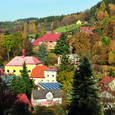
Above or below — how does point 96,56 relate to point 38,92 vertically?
above

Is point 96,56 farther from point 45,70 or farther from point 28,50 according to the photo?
point 28,50

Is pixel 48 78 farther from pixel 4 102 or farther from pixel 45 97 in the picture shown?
pixel 4 102

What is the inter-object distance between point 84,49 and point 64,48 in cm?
583

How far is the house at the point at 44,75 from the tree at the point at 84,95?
24.4 m

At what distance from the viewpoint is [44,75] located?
4438cm

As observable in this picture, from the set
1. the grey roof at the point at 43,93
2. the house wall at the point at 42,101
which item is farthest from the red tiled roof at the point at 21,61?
the house wall at the point at 42,101

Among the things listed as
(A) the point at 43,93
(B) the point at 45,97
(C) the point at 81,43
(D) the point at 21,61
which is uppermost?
(C) the point at 81,43

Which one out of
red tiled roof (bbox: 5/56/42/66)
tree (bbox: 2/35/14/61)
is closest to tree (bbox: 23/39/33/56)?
tree (bbox: 2/35/14/61)

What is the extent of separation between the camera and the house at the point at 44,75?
143 feet

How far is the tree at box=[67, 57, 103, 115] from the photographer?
17625mm

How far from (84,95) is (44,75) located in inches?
1043

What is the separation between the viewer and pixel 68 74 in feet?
121

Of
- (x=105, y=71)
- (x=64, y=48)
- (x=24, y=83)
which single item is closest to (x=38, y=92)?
(x=24, y=83)

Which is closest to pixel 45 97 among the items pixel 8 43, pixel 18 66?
pixel 18 66
